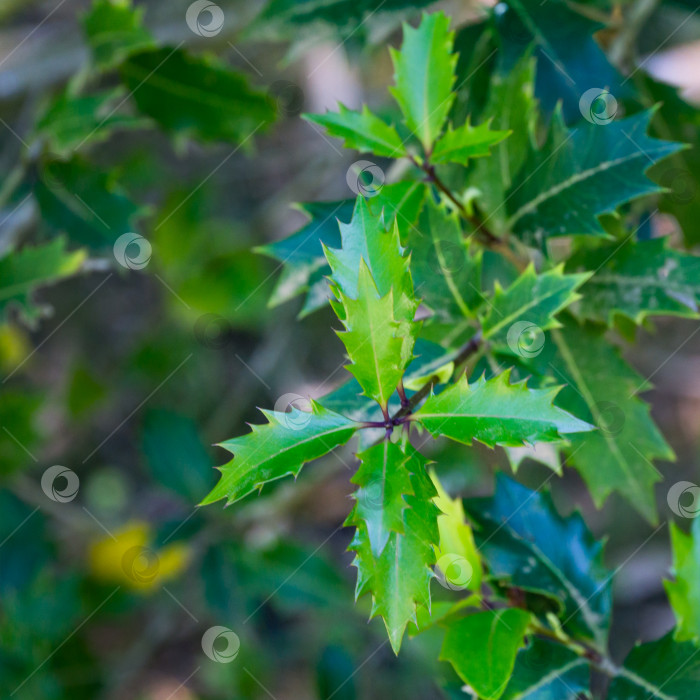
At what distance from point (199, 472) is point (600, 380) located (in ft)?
3.79

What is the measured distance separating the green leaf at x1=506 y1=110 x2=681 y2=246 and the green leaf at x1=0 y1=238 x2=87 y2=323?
0.87 meters

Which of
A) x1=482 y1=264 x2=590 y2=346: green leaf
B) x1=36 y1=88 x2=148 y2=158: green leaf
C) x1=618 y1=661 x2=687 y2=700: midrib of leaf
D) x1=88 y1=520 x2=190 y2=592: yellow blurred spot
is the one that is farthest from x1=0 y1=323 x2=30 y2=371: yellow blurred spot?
x1=618 y1=661 x2=687 y2=700: midrib of leaf

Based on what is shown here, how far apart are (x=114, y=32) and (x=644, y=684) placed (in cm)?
156

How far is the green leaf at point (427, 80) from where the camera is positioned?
0.86 metres

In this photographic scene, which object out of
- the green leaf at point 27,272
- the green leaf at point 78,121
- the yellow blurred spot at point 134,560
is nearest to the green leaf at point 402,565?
the green leaf at point 27,272

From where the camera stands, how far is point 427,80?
0.87 metres

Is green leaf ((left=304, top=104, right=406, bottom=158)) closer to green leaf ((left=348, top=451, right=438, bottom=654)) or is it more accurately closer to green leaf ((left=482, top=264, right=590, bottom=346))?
green leaf ((left=482, top=264, right=590, bottom=346))

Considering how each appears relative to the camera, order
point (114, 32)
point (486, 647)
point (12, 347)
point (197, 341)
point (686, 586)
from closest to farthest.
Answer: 1. point (486, 647)
2. point (686, 586)
3. point (114, 32)
4. point (12, 347)
5. point (197, 341)

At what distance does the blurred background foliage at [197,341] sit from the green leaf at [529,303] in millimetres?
427

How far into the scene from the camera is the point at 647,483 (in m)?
1.01

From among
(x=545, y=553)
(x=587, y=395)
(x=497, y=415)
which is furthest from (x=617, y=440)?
(x=497, y=415)

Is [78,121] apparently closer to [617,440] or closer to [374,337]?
[374,337]

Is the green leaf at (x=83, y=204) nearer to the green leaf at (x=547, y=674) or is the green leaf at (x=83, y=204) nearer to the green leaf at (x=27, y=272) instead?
the green leaf at (x=27, y=272)

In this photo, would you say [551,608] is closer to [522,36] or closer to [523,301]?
[523,301]
